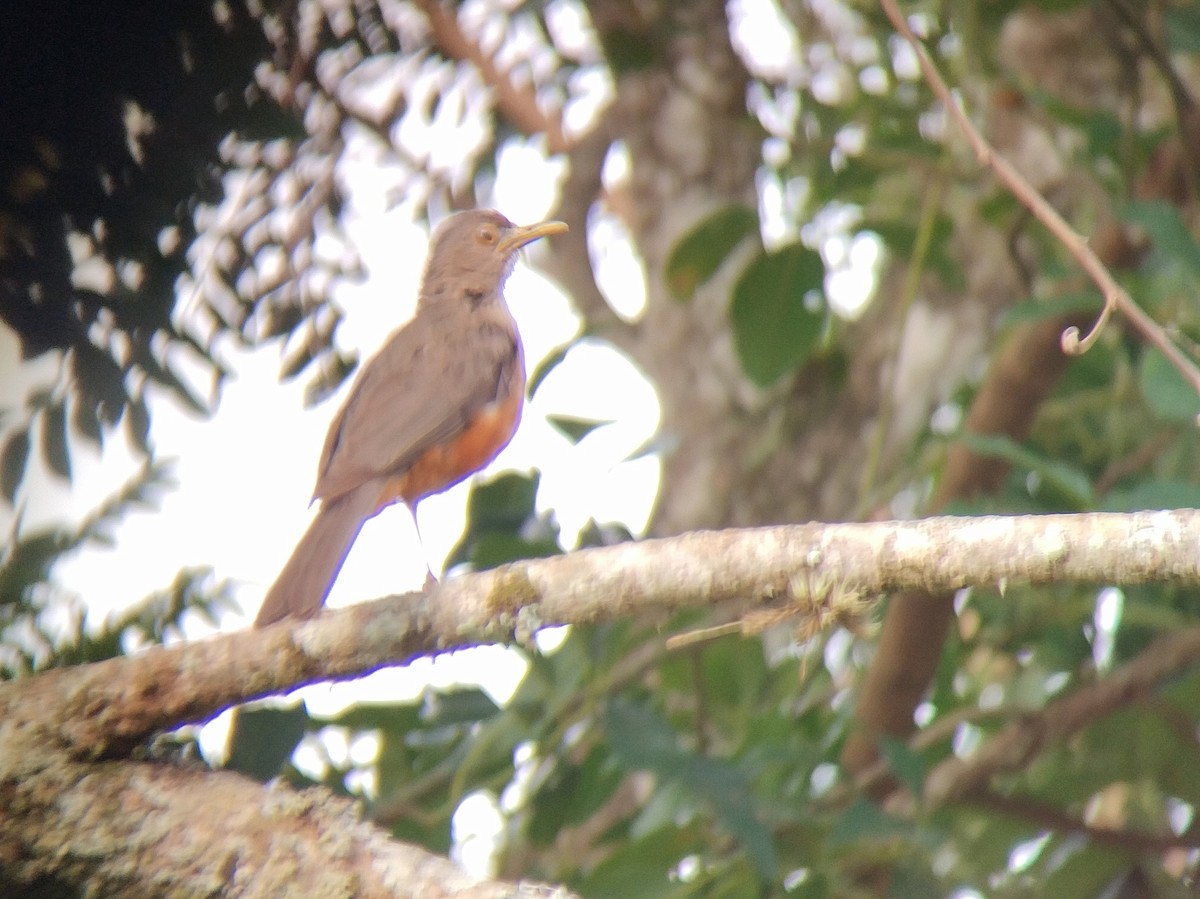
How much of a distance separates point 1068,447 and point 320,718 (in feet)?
9.83

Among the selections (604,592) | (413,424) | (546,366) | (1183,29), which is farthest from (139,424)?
(1183,29)

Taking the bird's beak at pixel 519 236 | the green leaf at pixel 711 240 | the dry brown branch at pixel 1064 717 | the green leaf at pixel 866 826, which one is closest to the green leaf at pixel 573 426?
the green leaf at pixel 711 240

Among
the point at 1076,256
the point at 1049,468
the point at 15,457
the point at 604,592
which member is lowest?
the point at 1049,468

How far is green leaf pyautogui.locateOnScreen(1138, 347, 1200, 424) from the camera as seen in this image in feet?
12.5

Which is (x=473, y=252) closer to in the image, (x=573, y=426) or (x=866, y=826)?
(x=573, y=426)

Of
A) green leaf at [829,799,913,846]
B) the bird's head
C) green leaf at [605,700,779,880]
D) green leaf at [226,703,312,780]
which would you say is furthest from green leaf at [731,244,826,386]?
green leaf at [226,703,312,780]

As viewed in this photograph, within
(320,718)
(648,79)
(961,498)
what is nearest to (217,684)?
(320,718)

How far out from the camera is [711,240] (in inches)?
197

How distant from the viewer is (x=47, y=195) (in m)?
3.62

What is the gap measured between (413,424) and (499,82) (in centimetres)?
159

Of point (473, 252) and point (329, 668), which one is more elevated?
point (329, 668)

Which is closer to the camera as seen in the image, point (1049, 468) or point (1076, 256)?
point (1076, 256)

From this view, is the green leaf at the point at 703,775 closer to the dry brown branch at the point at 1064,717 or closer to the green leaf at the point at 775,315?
the dry brown branch at the point at 1064,717

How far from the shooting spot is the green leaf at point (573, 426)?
4426mm
